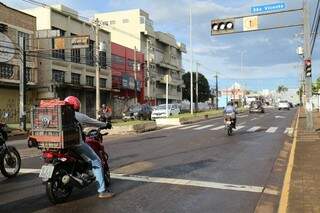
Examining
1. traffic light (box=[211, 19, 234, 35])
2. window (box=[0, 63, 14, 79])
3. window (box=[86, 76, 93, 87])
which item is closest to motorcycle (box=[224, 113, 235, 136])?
traffic light (box=[211, 19, 234, 35])

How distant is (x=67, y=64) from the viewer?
5381 cm

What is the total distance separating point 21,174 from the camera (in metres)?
11.7

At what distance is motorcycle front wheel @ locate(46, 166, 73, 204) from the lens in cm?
813

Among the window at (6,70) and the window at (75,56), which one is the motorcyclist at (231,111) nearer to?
the window at (6,70)

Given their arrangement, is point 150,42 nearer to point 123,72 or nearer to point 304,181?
point 123,72

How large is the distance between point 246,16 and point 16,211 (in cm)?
2245

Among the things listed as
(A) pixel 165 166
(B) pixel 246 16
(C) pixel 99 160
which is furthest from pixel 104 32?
(C) pixel 99 160

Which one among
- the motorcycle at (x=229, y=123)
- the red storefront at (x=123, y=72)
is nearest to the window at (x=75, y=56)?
the red storefront at (x=123, y=72)

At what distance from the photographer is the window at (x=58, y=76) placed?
5091 centimetres

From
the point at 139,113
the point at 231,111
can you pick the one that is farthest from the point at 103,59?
the point at 231,111

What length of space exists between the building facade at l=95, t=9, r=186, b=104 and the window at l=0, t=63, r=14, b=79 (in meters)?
34.3

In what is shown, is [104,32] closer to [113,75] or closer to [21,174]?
[113,75]

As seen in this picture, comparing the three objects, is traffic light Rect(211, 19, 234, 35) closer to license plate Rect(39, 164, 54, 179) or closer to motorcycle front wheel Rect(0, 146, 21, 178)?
motorcycle front wheel Rect(0, 146, 21, 178)

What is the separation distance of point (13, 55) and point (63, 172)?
122 feet
